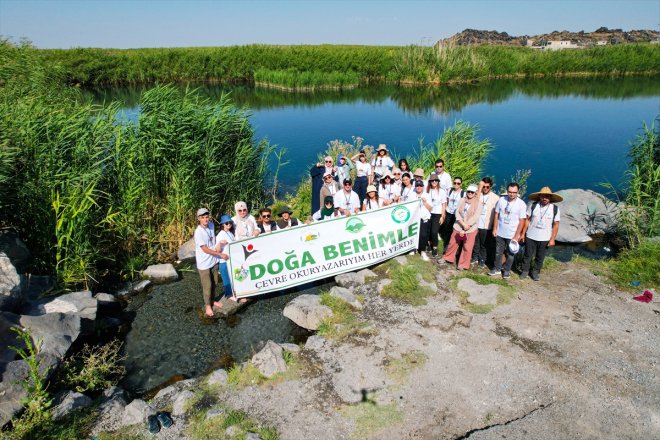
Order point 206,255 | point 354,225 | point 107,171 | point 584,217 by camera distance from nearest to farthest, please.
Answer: point 206,255 → point 354,225 → point 107,171 → point 584,217

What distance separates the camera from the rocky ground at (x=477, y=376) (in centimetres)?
539

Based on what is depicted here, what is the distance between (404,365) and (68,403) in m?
4.80

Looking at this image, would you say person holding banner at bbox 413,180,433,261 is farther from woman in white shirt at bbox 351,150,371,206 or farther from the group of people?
woman in white shirt at bbox 351,150,371,206

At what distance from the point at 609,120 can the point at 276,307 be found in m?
29.6

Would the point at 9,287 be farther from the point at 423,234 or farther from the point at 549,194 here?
the point at 549,194

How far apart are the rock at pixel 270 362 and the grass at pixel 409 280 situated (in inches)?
111

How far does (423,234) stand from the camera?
32.8ft

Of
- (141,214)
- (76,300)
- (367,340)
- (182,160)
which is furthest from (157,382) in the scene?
(182,160)

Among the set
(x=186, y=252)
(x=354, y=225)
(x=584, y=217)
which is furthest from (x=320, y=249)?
(x=584, y=217)

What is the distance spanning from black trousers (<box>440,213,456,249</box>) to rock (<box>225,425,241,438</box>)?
698cm

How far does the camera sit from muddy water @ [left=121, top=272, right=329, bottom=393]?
23.3 ft

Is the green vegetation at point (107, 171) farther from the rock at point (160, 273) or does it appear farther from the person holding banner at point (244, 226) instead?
the person holding banner at point (244, 226)

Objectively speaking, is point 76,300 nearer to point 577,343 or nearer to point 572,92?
point 577,343

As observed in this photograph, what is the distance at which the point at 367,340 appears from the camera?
7.10 m
